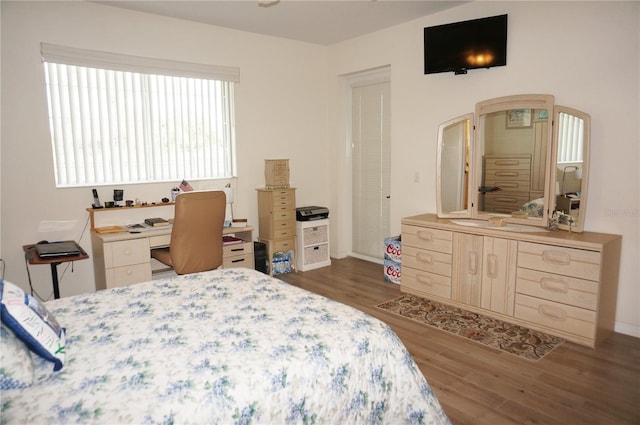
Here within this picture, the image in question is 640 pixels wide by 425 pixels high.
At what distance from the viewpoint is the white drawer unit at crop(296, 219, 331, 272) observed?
16.2 feet

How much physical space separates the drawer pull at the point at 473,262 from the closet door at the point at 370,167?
163cm

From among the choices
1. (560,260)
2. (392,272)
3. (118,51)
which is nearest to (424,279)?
(392,272)

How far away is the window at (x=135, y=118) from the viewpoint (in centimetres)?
364

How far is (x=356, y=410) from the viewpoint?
1.60m

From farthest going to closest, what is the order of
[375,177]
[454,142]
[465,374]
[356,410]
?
[375,177], [454,142], [465,374], [356,410]

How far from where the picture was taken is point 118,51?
3.84 meters

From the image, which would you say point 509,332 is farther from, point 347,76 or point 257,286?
point 347,76

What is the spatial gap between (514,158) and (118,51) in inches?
143

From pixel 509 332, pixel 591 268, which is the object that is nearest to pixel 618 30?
pixel 591 268

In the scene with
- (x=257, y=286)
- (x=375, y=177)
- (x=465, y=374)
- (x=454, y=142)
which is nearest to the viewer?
(x=257, y=286)

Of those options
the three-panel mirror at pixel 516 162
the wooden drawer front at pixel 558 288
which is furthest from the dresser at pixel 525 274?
the three-panel mirror at pixel 516 162

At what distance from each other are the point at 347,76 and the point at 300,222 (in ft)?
6.45

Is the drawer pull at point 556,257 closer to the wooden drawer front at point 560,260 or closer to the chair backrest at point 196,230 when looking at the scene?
the wooden drawer front at point 560,260

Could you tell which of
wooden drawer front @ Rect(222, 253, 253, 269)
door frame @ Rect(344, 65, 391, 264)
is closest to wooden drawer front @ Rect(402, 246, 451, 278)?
door frame @ Rect(344, 65, 391, 264)
